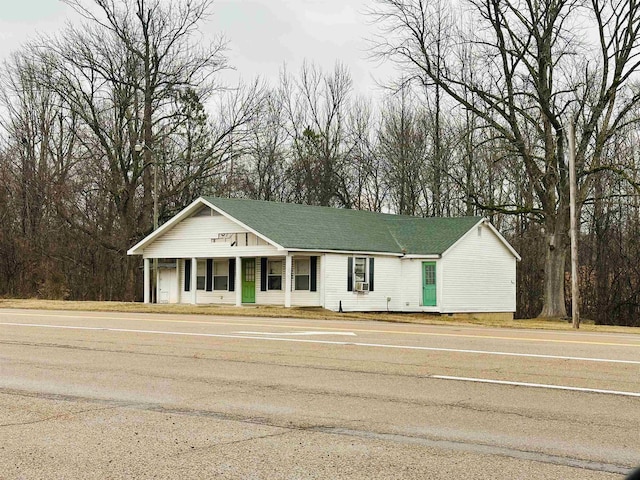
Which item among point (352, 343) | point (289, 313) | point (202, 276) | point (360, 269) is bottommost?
point (352, 343)

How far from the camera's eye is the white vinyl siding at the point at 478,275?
129 feet

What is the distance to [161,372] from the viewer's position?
1252 cm

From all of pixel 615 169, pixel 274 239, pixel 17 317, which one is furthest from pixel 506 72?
pixel 17 317

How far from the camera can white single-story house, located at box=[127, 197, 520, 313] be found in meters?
36.8

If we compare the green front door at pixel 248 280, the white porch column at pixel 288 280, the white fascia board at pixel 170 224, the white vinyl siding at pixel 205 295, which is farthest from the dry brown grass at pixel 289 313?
the white vinyl siding at pixel 205 295

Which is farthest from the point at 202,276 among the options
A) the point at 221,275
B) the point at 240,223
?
the point at 240,223

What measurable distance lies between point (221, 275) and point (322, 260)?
584cm

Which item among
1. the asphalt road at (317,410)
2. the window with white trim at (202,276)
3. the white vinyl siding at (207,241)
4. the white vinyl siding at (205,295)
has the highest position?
the white vinyl siding at (207,241)

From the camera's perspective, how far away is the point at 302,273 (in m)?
37.4

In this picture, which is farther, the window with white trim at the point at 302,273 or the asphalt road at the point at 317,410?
the window with white trim at the point at 302,273

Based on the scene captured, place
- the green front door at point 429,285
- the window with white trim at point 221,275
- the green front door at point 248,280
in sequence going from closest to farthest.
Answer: the green front door at point 248,280, the green front door at point 429,285, the window with white trim at point 221,275

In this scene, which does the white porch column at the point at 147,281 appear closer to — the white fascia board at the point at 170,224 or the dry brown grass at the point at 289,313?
the white fascia board at the point at 170,224

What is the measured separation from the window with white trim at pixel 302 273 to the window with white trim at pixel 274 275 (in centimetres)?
79

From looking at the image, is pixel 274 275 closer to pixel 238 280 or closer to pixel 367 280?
pixel 238 280
